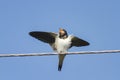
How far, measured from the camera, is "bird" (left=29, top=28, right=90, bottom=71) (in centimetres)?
1717

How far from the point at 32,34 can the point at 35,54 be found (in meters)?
2.57

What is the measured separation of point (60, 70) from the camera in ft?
57.8

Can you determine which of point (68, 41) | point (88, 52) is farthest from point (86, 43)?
point (88, 52)

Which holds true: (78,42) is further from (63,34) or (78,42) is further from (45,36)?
(45,36)

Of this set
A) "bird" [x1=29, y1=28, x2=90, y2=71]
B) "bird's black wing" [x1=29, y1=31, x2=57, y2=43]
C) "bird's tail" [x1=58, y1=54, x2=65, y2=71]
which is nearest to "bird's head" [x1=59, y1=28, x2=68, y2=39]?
"bird" [x1=29, y1=28, x2=90, y2=71]

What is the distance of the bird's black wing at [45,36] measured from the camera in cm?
1725

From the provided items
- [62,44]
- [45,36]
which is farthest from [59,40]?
[45,36]

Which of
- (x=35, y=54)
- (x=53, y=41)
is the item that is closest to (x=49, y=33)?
(x=53, y=41)

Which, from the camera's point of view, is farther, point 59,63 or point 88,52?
point 59,63

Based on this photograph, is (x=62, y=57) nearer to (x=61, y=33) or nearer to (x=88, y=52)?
(x=61, y=33)

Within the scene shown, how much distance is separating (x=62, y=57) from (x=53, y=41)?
52 centimetres

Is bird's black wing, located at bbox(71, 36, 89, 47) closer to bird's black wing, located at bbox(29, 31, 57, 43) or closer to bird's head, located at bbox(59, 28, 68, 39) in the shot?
bird's head, located at bbox(59, 28, 68, 39)

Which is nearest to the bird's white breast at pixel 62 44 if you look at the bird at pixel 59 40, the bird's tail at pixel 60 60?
the bird at pixel 59 40

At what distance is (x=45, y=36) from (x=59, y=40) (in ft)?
1.10
